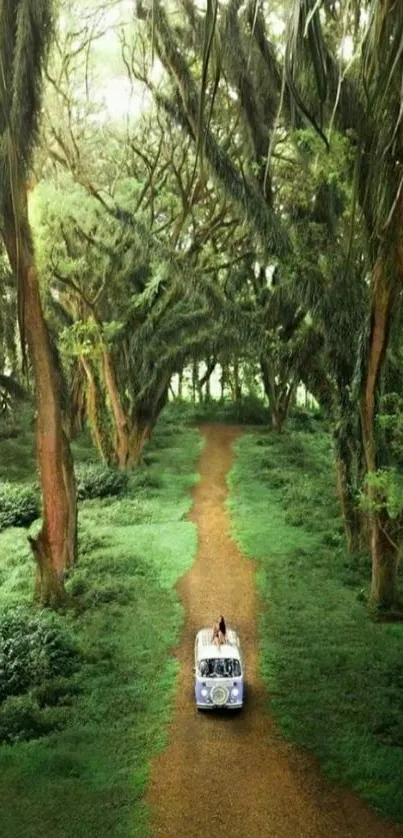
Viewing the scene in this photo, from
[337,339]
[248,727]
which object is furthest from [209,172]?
[248,727]

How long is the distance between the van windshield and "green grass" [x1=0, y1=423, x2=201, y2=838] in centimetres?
88

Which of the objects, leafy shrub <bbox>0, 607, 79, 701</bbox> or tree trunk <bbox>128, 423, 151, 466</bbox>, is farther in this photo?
tree trunk <bbox>128, 423, 151, 466</bbox>

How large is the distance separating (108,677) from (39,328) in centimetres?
682

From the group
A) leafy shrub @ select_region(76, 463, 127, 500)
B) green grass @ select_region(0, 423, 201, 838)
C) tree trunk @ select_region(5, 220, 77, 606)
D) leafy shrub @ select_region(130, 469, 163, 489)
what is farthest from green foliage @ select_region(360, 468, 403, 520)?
leafy shrub @ select_region(76, 463, 127, 500)

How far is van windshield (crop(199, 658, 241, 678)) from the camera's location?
1098cm

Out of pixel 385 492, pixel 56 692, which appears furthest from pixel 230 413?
pixel 56 692

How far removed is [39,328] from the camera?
14367 millimetres

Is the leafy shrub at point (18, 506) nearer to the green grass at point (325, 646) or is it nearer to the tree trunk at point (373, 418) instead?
the green grass at point (325, 646)

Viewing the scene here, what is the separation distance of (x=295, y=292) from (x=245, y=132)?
12.3 feet

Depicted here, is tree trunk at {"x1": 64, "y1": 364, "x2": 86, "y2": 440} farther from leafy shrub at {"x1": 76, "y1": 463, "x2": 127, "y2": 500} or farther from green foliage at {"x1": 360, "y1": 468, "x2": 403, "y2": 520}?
green foliage at {"x1": 360, "y1": 468, "x2": 403, "y2": 520}

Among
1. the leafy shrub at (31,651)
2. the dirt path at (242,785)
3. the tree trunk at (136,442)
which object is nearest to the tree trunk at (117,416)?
the tree trunk at (136,442)

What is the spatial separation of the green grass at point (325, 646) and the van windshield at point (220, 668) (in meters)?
0.91

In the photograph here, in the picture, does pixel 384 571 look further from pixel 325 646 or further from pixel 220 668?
pixel 220 668

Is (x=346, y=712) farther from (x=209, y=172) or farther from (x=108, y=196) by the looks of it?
(x=108, y=196)
